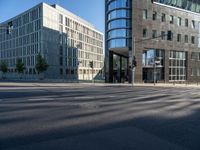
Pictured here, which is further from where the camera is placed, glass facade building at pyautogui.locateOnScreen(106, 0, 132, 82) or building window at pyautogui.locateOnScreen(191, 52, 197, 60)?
building window at pyautogui.locateOnScreen(191, 52, 197, 60)

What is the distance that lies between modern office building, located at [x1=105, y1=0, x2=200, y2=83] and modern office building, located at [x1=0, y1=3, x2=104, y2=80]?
2908cm

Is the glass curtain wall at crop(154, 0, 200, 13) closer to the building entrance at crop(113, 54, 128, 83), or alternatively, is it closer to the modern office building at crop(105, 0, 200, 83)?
the modern office building at crop(105, 0, 200, 83)

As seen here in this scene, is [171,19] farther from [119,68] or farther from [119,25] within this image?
[119,68]

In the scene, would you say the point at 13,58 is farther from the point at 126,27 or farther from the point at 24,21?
the point at 126,27

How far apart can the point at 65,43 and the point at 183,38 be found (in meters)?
47.7

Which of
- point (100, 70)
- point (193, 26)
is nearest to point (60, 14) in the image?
point (100, 70)

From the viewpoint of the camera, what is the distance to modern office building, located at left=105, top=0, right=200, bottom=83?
42.2m

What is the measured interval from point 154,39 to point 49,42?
42.0 m

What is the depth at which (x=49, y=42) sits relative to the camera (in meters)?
75.6

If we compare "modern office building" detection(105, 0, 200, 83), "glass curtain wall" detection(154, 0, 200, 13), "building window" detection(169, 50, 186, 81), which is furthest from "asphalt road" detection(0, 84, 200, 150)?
"glass curtain wall" detection(154, 0, 200, 13)

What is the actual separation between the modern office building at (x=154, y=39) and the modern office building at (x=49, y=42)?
95.4ft

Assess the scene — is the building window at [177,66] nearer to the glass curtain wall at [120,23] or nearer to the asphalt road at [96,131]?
the glass curtain wall at [120,23]

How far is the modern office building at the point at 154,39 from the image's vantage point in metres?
42.2

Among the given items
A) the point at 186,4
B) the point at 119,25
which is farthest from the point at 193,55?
the point at 119,25
